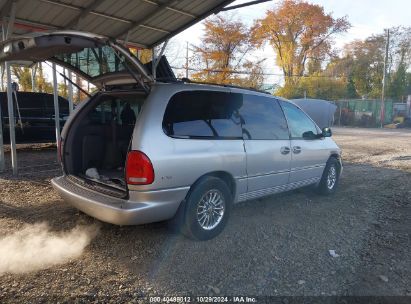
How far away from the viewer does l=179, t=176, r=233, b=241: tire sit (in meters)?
3.84

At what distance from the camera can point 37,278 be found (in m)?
3.21

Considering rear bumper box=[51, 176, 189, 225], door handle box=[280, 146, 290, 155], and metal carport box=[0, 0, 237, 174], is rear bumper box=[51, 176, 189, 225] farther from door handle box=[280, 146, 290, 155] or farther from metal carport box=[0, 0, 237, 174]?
metal carport box=[0, 0, 237, 174]

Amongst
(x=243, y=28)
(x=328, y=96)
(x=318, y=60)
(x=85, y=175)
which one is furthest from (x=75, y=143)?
(x=318, y=60)

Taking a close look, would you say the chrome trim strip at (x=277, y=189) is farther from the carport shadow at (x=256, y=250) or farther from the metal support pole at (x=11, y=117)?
the metal support pole at (x=11, y=117)

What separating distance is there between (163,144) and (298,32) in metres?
36.0

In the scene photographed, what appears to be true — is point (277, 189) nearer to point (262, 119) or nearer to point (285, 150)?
point (285, 150)

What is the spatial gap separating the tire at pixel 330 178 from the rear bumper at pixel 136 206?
3269 mm

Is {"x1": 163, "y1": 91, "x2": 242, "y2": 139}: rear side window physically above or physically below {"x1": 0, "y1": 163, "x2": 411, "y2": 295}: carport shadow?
above

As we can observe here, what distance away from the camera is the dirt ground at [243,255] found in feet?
10.2

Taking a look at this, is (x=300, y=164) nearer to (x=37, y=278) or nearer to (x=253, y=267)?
(x=253, y=267)

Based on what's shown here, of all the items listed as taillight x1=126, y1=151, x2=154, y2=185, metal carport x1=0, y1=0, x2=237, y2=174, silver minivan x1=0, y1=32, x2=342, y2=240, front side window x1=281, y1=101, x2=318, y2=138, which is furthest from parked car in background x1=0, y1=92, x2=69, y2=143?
taillight x1=126, y1=151, x2=154, y2=185

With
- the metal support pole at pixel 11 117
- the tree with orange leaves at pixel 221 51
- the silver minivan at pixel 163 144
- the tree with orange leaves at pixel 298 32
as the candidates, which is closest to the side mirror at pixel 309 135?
the silver minivan at pixel 163 144

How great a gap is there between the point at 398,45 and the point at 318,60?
1184 centimetres

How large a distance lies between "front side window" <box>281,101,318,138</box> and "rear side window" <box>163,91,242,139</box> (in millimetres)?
1142
